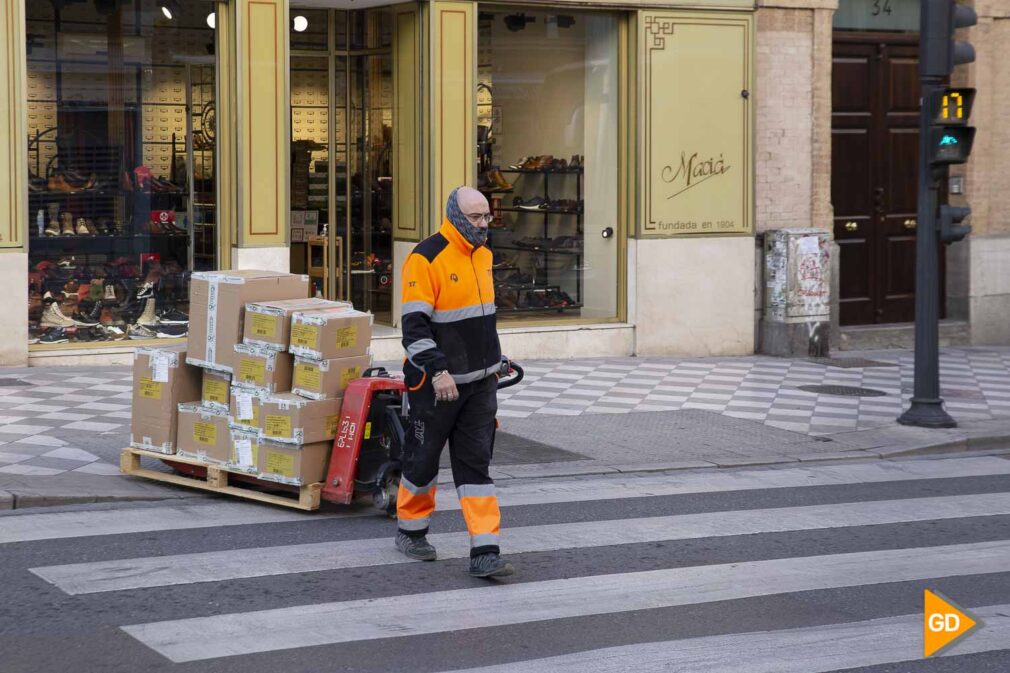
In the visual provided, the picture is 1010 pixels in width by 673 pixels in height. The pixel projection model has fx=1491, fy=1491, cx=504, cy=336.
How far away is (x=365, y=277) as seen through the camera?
16.2 meters

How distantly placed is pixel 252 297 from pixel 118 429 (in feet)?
8.58

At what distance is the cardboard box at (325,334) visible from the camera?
8469 mm

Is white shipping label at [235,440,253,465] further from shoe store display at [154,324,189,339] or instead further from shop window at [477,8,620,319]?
shop window at [477,8,620,319]

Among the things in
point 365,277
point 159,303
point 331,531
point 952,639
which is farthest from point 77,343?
point 952,639

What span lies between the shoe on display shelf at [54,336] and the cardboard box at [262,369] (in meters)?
5.76

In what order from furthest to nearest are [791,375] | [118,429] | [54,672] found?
[791,375] < [118,429] < [54,672]

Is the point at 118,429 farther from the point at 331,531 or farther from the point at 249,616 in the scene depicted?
the point at 249,616

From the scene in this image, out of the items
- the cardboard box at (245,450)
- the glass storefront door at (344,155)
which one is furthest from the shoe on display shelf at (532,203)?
the cardboard box at (245,450)

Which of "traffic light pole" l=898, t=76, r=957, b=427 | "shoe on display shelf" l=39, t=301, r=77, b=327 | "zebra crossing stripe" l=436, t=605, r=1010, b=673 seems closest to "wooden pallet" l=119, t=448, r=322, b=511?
"zebra crossing stripe" l=436, t=605, r=1010, b=673

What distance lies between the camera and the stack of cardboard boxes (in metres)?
8.50

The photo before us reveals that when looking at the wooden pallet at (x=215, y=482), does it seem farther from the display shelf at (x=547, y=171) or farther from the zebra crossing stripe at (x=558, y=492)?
the display shelf at (x=547, y=171)

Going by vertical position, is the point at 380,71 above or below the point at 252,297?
above

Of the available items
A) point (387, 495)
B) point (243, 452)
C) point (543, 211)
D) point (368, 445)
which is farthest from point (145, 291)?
point (387, 495)

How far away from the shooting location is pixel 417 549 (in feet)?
24.6
